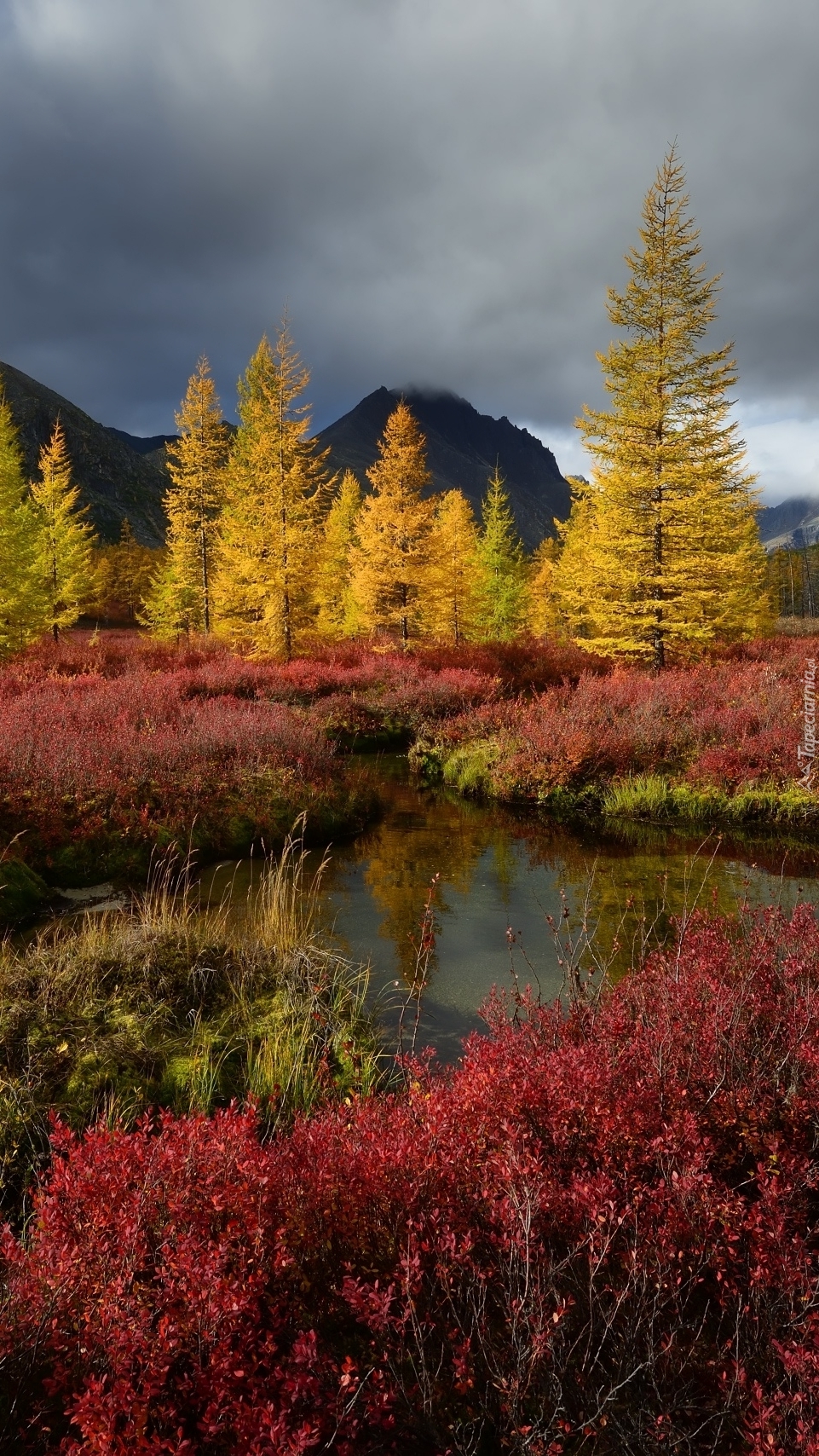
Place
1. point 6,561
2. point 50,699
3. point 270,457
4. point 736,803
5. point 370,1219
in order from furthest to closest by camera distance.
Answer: point 270,457
point 6,561
point 50,699
point 736,803
point 370,1219

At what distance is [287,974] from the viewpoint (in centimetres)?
599

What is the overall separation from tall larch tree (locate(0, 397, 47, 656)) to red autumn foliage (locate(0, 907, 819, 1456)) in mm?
23667

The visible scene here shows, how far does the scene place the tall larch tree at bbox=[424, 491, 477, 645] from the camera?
29891 millimetres

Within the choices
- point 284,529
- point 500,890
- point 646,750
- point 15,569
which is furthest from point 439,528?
point 500,890

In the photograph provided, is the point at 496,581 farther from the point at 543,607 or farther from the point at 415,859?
the point at 415,859

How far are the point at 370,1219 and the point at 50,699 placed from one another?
12400 mm

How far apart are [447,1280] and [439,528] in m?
32.5

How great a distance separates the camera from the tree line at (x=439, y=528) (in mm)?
20656

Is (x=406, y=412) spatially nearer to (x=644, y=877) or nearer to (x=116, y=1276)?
(x=644, y=877)

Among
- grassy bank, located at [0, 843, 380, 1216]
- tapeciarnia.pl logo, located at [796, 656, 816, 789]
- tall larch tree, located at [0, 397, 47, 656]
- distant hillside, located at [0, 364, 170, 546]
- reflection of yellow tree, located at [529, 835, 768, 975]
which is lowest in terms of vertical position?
reflection of yellow tree, located at [529, 835, 768, 975]

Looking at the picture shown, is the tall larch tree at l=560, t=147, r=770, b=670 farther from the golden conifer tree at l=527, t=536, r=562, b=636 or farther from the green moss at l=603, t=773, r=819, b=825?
the golden conifer tree at l=527, t=536, r=562, b=636

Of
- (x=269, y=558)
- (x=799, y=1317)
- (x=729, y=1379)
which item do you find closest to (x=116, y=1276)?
(x=729, y=1379)

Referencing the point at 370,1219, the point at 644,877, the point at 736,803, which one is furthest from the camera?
the point at 736,803

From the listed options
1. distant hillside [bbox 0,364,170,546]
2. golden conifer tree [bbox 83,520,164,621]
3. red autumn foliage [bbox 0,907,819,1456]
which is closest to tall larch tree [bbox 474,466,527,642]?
golden conifer tree [bbox 83,520,164,621]
